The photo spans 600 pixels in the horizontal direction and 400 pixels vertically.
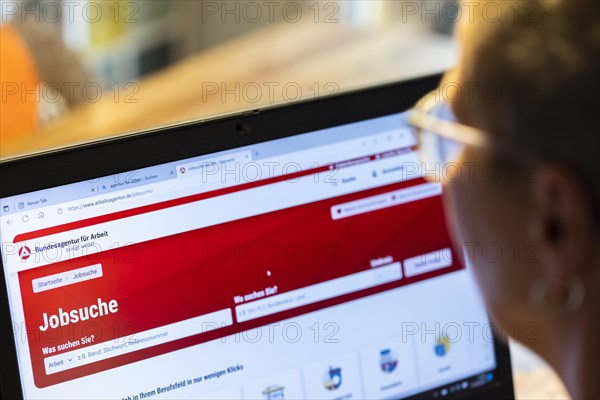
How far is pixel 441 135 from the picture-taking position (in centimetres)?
71

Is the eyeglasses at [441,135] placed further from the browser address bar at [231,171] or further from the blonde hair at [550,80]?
the browser address bar at [231,171]

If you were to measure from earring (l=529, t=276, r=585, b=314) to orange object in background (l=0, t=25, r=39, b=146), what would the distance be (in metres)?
1.35

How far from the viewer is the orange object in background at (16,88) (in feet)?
6.17

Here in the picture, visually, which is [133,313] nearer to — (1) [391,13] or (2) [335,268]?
(2) [335,268]

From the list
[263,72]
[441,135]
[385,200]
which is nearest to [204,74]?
[263,72]

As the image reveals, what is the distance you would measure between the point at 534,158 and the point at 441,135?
0.10 meters

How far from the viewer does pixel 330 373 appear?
939 millimetres

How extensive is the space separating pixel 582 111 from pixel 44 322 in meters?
0.50

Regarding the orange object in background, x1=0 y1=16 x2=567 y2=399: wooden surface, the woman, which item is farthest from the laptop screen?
the orange object in background

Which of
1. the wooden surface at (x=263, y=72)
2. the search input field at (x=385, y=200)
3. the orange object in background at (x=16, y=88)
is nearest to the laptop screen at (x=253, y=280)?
the search input field at (x=385, y=200)

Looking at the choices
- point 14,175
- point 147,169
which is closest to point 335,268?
point 147,169

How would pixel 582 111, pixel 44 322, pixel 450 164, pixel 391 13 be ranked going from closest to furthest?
pixel 582 111 < pixel 450 164 < pixel 44 322 < pixel 391 13

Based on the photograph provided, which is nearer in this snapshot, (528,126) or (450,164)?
(528,126)

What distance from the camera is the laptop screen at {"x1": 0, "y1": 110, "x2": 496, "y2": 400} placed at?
2.77ft
